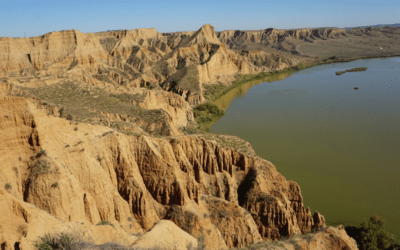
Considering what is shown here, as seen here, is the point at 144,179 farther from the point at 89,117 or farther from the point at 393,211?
the point at 393,211

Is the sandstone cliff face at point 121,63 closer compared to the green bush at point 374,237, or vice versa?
the green bush at point 374,237

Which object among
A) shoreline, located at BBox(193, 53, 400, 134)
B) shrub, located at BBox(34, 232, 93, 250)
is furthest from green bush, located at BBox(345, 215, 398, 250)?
shoreline, located at BBox(193, 53, 400, 134)

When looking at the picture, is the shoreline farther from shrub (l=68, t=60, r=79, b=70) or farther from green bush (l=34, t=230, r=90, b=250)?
→ green bush (l=34, t=230, r=90, b=250)

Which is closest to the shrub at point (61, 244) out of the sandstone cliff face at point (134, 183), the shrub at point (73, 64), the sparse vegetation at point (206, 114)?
the sandstone cliff face at point (134, 183)

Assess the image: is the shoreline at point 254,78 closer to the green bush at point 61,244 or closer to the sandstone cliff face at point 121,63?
the sandstone cliff face at point 121,63

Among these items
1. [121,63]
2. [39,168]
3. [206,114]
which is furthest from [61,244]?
[121,63]

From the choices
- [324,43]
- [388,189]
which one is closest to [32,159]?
[388,189]
